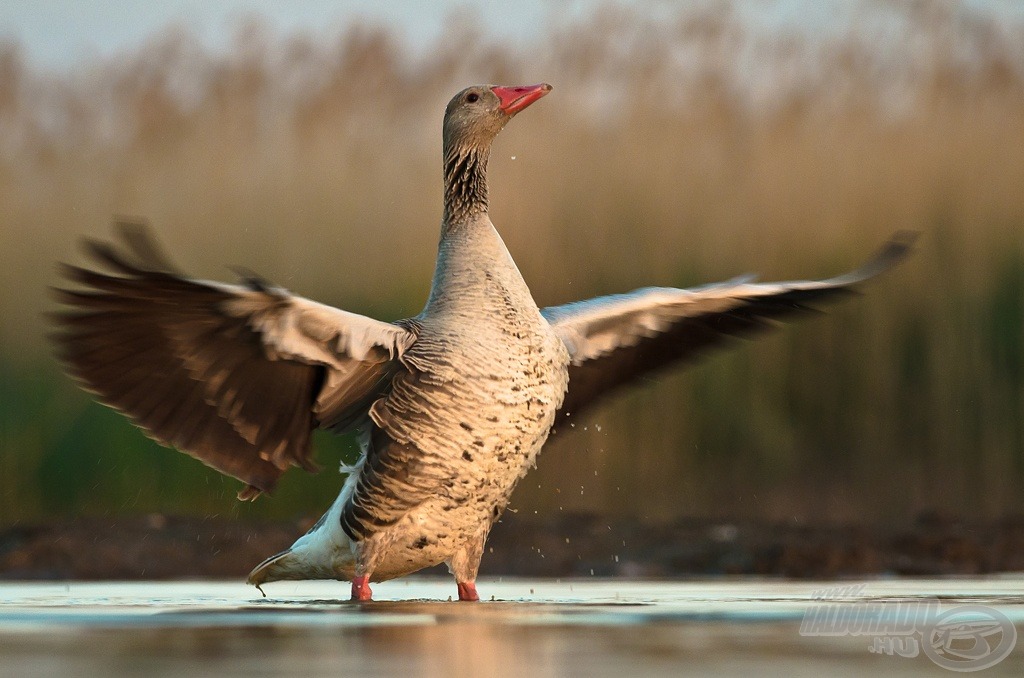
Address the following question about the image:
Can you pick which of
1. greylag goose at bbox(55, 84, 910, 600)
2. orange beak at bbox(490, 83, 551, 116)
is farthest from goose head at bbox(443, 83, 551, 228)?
greylag goose at bbox(55, 84, 910, 600)

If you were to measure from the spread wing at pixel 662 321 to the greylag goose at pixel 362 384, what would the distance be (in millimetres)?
31

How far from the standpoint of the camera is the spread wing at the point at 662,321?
7387 millimetres

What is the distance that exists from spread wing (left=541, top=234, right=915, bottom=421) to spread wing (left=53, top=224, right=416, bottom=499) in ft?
3.83

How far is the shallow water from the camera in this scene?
409 centimetres

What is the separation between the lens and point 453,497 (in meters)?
6.68

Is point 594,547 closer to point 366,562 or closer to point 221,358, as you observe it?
point 366,562

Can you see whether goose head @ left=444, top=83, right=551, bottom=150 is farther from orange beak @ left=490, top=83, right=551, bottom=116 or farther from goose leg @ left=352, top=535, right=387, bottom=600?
goose leg @ left=352, top=535, right=387, bottom=600

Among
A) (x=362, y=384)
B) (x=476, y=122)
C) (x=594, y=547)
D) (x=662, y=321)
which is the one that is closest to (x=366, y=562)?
(x=362, y=384)

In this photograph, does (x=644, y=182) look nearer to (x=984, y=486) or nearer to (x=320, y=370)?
(x=984, y=486)

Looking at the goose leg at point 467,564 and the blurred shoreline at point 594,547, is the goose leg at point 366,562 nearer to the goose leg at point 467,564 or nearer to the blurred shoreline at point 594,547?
the goose leg at point 467,564

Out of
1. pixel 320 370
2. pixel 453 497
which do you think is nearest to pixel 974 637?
pixel 453 497

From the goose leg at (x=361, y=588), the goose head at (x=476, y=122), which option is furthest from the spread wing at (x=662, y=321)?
the goose leg at (x=361, y=588)

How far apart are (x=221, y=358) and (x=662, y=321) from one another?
7.46ft

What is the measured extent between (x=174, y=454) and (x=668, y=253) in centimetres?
356
